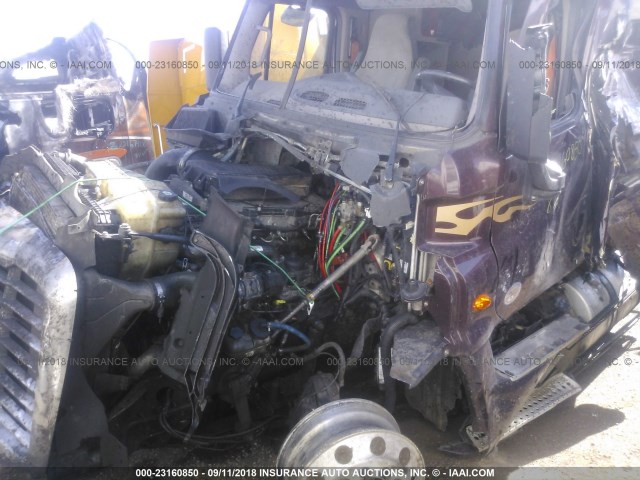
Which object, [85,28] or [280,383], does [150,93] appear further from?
[280,383]

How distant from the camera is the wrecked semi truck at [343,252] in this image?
7.79ft

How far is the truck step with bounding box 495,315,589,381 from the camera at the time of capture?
2.98m

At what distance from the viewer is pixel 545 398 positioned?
326cm

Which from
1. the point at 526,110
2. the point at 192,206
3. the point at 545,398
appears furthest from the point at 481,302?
the point at 192,206

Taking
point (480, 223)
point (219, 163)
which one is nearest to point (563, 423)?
point (480, 223)

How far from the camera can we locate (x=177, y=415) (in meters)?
2.94

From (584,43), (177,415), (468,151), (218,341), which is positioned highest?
(584,43)

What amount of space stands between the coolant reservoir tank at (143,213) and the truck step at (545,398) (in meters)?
2.04

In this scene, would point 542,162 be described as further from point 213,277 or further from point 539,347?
point 213,277

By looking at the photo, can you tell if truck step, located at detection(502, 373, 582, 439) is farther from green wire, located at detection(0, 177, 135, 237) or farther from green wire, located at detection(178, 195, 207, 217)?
green wire, located at detection(0, 177, 135, 237)

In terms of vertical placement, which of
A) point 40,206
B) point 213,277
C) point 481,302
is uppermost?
point 40,206

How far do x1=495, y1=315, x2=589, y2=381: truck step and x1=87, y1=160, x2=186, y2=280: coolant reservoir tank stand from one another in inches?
71.8

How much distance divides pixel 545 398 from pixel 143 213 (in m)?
2.47

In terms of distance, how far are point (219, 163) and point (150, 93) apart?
5.59 m
